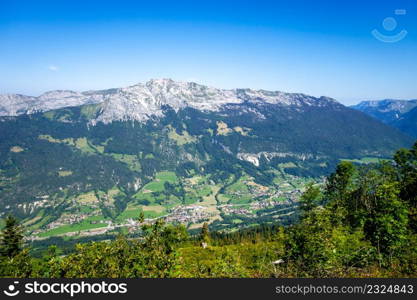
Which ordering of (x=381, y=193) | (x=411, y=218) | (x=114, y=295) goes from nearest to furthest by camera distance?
1. (x=114, y=295)
2. (x=381, y=193)
3. (x=411, y=218)

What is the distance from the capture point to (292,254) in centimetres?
1798

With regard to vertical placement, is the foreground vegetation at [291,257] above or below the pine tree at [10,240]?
above

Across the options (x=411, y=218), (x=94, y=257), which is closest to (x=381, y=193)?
(x=411, y=218)

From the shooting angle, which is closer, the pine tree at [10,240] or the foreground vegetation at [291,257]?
the foreground vegetation at [291,257]

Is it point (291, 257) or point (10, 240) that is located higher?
point (291, 257)

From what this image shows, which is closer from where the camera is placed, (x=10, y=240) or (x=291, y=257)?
(x=291, y=257)

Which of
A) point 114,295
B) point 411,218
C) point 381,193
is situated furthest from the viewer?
point 411,218

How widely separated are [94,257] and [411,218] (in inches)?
1420

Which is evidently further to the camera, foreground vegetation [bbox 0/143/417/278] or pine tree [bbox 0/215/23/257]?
pine tree [bbox 0/215/23/257]

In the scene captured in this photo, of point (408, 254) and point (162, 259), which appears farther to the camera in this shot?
point (408, 254)

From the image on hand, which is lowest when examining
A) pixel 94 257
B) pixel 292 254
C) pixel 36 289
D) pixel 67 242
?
pixel 67 242

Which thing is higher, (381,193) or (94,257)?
(381,193)

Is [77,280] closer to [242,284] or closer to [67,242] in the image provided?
[242,284]

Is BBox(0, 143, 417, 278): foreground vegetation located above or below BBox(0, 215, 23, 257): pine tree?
above
